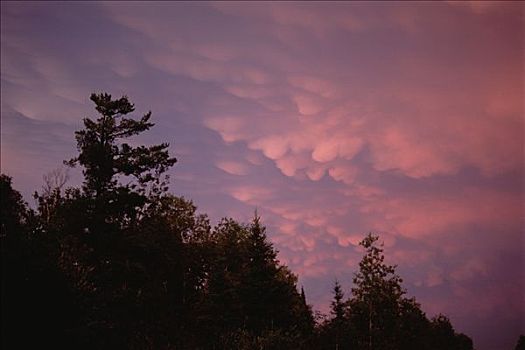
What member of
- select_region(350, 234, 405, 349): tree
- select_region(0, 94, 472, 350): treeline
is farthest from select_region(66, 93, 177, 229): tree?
select_region(350, 234, 405, 349): tree

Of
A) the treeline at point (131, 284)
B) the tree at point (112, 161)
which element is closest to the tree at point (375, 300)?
the treeline at point (131, 284)

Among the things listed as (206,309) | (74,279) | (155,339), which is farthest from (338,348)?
(74,279)

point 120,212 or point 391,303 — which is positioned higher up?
point 120,212

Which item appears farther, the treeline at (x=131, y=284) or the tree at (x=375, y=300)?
→ the tree at (x=375, y=300)

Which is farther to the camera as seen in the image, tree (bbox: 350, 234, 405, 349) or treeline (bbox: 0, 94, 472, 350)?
tree (bbox: 350, 234, 405, 349)

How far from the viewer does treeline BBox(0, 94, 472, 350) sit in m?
21.4

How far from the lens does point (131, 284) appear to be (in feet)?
133

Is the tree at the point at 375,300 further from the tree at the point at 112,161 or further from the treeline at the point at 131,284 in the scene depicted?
the tree at the point at 112,161

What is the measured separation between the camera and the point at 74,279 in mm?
23391

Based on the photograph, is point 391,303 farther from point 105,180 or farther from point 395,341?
point 105,180

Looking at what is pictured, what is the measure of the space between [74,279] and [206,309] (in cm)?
2255

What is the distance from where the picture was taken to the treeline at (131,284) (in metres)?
21.4

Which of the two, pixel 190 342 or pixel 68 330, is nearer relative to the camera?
pixel 68 330

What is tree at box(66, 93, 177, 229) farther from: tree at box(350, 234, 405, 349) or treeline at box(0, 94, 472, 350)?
tree at box(350, 234, 405, 349)
